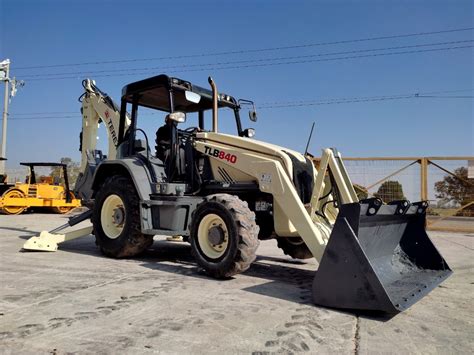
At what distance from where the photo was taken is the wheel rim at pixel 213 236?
17.4 ft

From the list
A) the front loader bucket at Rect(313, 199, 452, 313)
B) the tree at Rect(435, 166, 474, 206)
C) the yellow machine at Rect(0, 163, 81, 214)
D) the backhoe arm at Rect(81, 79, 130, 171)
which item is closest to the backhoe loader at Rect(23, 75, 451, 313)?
the front loader bucket at Rect(313, 199, 452, 313)

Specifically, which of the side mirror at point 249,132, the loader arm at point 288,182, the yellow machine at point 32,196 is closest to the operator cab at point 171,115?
the side mirror at point 249,132

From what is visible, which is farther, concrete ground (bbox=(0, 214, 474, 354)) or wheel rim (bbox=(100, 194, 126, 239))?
wheel rim (bbox=(100, 194, 126, 239))

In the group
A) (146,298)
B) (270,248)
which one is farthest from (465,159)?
(146,298)

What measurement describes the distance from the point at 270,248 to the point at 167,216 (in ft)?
10.4

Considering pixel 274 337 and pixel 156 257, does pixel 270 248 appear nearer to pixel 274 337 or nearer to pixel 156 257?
pixel 156 257

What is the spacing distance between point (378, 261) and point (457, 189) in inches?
341

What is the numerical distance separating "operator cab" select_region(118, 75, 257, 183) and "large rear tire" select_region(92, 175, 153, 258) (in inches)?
24.0

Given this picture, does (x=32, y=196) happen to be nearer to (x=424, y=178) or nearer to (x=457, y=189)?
(x=424, y=178)

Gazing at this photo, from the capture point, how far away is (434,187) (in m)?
12.3

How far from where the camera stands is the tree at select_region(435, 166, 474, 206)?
1212 centimetres

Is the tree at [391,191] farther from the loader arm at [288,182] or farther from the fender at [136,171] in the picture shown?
the fender at [136,171]

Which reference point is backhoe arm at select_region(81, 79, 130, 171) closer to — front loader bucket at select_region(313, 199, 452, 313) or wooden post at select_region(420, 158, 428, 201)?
front loader bucket at select_region(313, 199, 452, 313)

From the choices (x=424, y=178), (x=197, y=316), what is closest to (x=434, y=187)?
(x=424, y=178)
